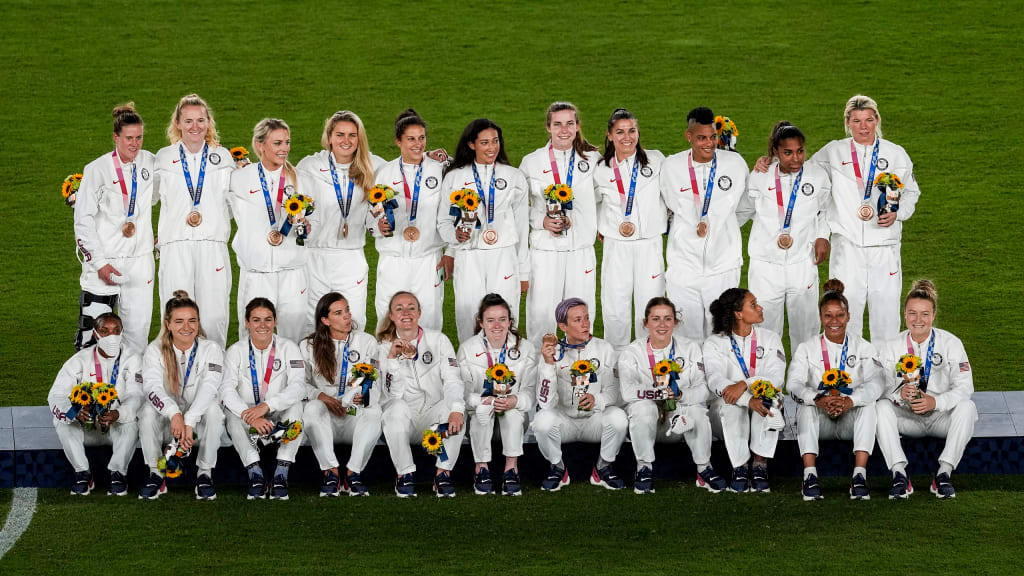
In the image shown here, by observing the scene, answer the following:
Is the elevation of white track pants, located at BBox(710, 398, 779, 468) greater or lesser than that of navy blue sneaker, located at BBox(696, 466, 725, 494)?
greater

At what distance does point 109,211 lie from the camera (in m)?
10.8

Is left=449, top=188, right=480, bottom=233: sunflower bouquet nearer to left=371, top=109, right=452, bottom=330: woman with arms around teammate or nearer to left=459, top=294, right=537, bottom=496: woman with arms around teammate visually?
left=371, top=109, right=452, bottom=330: woman with arms around teammate

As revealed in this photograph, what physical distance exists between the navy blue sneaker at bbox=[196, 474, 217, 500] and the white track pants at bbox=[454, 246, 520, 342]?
6.80 ft

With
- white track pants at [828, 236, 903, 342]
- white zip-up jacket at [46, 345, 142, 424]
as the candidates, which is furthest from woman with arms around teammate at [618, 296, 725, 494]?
white zip-up jacket at [46, 345, 142, 424]

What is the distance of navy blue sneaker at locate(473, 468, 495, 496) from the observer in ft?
32.0

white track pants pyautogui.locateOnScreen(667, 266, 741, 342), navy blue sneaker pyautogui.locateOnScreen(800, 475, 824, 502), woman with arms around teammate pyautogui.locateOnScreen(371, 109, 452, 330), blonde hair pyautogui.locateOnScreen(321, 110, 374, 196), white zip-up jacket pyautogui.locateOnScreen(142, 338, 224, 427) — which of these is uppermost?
blonde hair pyautogui.locateOnScreen(321, 110, 374, 196)

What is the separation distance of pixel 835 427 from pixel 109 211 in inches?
196

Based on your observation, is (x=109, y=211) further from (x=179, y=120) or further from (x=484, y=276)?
(x=484, y=276)

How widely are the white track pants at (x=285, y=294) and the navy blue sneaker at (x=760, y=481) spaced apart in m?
3.14

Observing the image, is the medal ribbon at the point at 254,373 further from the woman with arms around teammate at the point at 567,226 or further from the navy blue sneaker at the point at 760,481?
the navy blue sneaker at the point at 760,481

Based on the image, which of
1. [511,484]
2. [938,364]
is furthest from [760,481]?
[511,484]

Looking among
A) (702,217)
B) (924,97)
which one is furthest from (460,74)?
(702,217)

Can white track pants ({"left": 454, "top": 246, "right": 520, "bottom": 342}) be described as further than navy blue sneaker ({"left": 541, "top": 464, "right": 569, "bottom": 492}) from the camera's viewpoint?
Yes

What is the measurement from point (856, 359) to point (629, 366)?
4.68 ft
